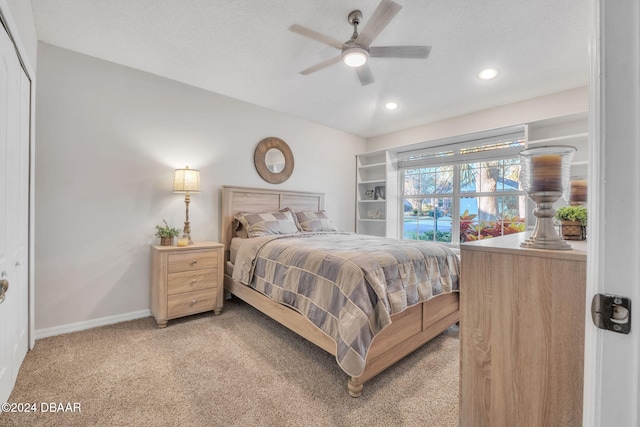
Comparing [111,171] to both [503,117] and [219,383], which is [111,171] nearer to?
[219,383]

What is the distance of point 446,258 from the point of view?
2396mm

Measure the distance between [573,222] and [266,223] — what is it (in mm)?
2716

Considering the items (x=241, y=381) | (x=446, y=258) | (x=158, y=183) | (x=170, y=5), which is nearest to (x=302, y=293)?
(x=241, y=381)

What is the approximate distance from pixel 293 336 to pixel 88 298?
1964 millimetres

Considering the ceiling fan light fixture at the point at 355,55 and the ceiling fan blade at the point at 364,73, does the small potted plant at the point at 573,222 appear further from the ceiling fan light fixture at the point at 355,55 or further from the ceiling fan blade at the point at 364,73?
the ceiling fan blade at the point at 364,73

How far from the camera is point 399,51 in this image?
211cm

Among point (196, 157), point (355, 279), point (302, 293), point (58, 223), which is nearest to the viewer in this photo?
point (355, 279)

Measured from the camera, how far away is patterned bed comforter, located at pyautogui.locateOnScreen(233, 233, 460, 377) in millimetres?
1617

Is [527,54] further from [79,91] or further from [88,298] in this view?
[88,298]

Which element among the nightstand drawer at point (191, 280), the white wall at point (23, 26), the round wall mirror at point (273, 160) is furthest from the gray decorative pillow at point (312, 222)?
the white wall at point (23, 26)

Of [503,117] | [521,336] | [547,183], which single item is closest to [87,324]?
[521,336]

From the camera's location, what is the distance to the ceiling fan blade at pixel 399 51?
2.06m

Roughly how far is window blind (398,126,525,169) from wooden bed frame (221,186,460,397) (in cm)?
228

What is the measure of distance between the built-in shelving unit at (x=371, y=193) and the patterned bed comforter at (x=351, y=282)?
2395mm
